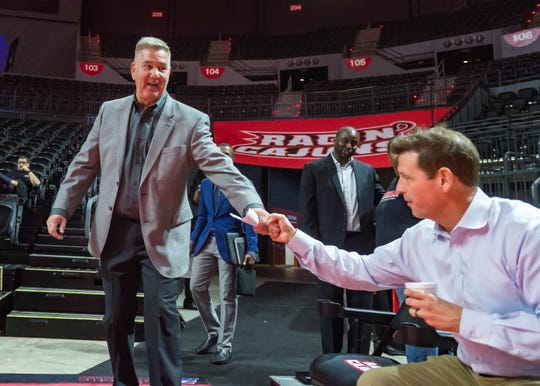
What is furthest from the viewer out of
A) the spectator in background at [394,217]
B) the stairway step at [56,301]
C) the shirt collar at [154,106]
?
the stairway step at [56,301]

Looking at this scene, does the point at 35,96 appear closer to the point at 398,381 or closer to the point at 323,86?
the point at 323,86

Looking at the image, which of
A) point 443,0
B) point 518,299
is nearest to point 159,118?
point 518,299

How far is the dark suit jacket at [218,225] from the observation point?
329 centimetres

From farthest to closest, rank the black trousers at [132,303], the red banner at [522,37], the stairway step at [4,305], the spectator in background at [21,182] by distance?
the red banner at [522,37], the spectator in background at [21,182], the stairway step at [4,305], the black trousers at [132,303]

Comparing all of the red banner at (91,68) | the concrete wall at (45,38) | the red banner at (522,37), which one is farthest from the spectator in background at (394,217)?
the concrete wall at (45,38)

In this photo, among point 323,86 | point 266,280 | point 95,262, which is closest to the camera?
point 95,262

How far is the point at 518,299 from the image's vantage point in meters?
1.17

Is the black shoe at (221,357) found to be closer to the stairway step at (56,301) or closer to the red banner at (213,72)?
the stairway step at (56,301)

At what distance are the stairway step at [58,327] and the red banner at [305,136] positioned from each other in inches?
256

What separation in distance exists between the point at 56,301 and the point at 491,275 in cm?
391

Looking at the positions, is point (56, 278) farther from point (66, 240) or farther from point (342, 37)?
point (342, 37)

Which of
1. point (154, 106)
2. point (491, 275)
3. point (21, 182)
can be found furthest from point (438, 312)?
point (21, 182)

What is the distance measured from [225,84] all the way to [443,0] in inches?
355

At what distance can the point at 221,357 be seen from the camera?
3164mm
